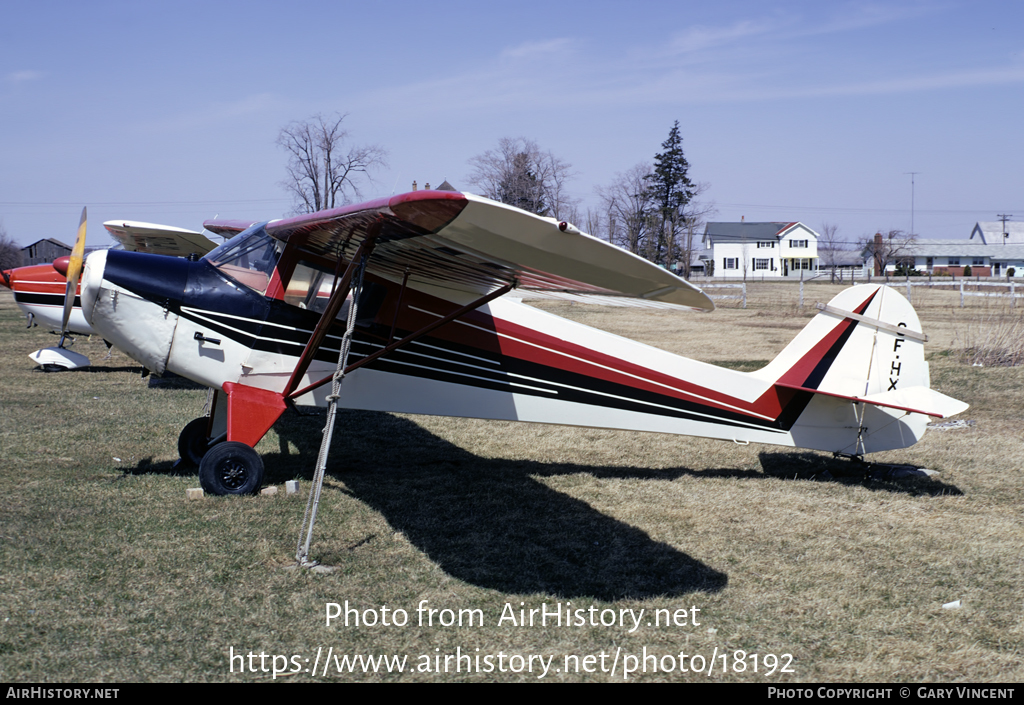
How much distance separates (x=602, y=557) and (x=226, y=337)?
3844mm

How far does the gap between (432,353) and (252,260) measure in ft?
6.17

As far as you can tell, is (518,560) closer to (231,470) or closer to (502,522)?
(502,522)

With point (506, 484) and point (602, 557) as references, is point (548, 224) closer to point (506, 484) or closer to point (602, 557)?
point (602, 557)

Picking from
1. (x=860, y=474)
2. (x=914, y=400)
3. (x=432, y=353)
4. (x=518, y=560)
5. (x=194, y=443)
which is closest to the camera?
(x=518, y=560)

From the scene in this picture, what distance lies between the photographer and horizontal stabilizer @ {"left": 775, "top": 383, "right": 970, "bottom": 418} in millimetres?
6652

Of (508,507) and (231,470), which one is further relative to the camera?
(508,507)

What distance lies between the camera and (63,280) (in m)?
14.7

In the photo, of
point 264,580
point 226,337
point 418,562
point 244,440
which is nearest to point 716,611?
point 418,562

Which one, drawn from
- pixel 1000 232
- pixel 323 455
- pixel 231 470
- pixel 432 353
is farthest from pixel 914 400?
pixel 1000 232

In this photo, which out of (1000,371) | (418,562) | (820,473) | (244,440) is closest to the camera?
(418,562)

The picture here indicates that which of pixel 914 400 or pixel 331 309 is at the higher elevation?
pixel 331 309

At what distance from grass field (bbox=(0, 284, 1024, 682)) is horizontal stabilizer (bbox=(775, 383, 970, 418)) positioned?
91 cm

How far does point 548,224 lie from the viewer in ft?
12.4

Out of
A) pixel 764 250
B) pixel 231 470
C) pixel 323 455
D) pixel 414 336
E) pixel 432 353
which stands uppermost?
pixel 764 250
